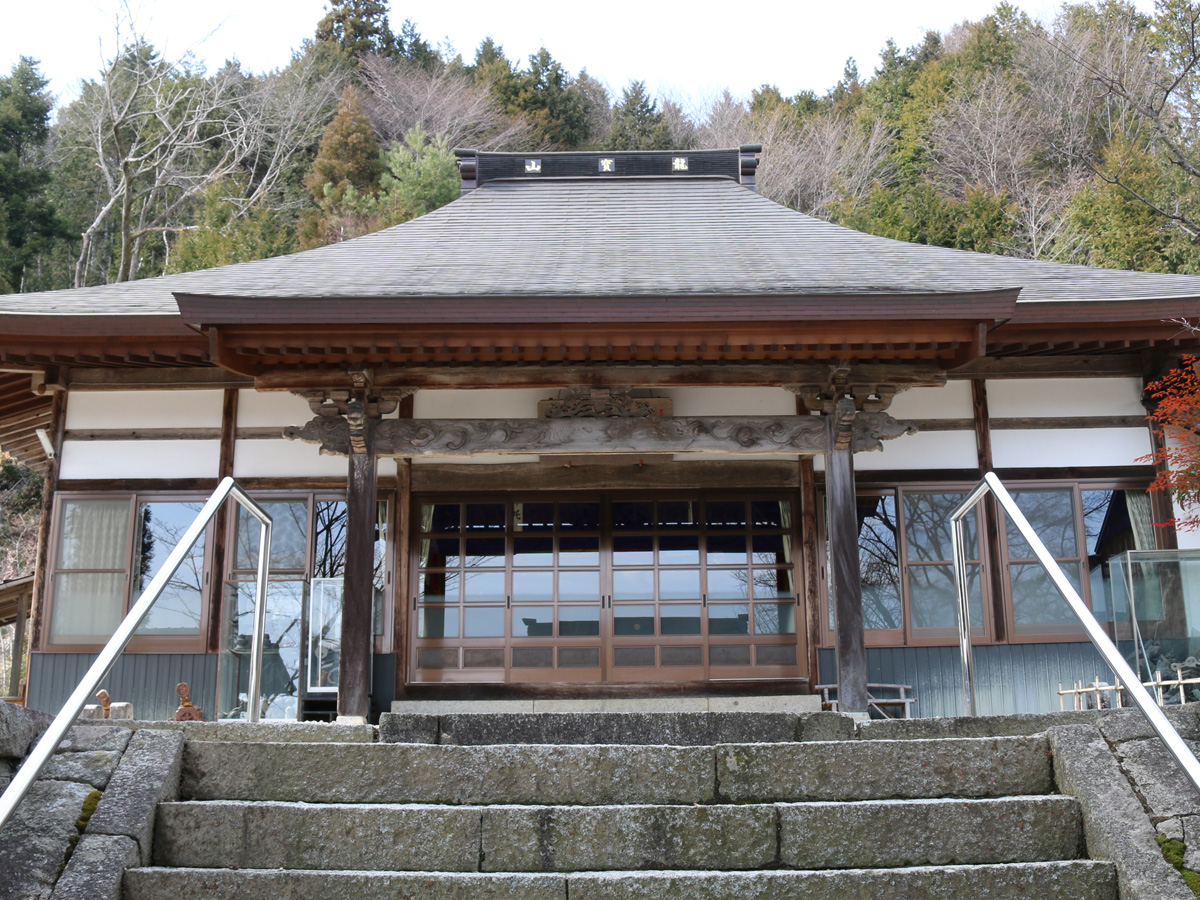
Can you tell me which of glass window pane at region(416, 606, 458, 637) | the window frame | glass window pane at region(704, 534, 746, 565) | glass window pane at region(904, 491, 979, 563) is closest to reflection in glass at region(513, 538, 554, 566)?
glass window pane at region(416, 606, 458, 637)

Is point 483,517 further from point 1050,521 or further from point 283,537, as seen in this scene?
point 1050,521

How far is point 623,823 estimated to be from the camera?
3.33 m

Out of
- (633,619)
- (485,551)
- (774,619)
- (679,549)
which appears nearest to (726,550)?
(679,549)

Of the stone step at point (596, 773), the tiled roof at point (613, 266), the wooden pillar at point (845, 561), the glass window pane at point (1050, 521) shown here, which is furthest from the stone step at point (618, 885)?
the glass window pane at point (1050, 521)

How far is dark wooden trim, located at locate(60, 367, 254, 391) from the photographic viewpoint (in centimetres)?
802

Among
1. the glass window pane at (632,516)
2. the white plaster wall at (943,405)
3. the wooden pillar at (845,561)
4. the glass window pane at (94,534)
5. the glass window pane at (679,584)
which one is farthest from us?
the glass window pane at (632,516)

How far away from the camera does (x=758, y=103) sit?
101 feet

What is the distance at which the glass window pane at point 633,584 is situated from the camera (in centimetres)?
816

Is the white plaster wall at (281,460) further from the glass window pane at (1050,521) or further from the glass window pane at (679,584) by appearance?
the glass window pane at (1050,521)

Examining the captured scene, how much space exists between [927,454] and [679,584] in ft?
7.18

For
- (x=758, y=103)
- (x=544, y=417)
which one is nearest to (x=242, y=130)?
(x=758, y=103)

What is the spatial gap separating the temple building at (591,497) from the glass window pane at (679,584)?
18 millimetres

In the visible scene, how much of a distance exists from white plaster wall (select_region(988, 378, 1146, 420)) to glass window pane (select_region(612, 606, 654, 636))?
10.0ft

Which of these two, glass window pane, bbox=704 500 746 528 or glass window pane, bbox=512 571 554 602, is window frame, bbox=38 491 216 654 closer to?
glass window pane, bbox=512 571 554 602
